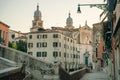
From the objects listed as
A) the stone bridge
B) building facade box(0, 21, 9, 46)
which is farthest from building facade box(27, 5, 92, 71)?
the stone bridge

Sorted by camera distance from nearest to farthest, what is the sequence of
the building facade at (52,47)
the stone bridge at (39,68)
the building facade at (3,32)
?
the stone bridge at (39,68) < the building facade at (3,32) < the building facade at (52,47)

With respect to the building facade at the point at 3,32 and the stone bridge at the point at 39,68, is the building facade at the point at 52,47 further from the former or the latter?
the stone bridge at the point at 39,68

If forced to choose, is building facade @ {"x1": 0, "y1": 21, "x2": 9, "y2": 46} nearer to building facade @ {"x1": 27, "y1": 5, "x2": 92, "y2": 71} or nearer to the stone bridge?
building facade @ {"x1": 27, "y1": 5, "x2": 92, "y2": 71}

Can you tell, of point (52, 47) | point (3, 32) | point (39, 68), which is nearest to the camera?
point (39, 68)

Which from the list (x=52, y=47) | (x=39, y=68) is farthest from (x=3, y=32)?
(x=39, y=68)

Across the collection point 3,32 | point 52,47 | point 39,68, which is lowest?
point 39,68

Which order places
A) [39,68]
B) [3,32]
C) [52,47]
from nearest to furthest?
[39,68]
[3,32]
[52,47]

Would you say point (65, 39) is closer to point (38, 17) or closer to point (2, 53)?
point (38, 17)

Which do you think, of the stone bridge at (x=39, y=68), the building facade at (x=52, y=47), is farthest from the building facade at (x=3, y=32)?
the stone bridge at (x=39, y=68)

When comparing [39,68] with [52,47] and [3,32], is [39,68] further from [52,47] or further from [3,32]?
[52,47]

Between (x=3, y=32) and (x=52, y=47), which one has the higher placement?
(x=3, y=32)

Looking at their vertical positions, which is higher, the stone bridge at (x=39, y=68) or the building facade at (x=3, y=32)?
the building facade at (x=3, y=32)

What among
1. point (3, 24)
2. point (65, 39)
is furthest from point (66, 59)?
point (3, 24)

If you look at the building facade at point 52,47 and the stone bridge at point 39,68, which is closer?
the stone bridge at point 39,68
